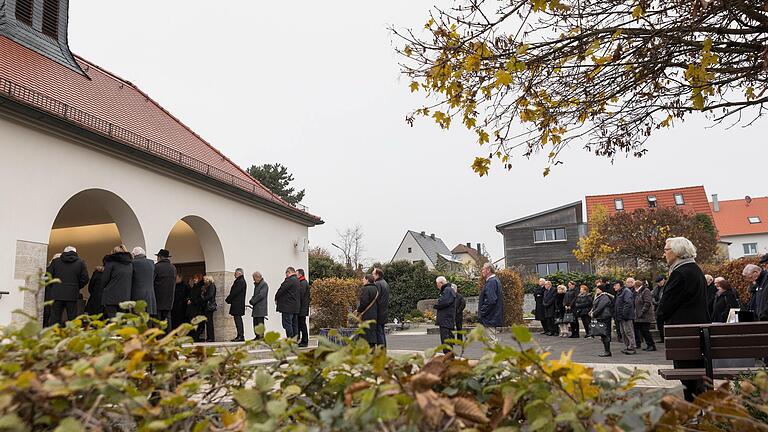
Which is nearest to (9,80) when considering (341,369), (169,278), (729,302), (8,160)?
(8,160)

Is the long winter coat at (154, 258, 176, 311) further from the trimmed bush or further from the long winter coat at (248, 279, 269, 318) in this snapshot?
the trimmed bush

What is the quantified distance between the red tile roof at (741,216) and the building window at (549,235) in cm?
2134

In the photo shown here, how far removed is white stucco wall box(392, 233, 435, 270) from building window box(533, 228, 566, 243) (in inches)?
731

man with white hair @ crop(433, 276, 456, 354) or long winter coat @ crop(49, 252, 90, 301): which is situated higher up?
long winter coat @ crop(49, 252, 90, 301)

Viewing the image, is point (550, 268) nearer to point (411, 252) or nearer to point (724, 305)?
point (411, 252)

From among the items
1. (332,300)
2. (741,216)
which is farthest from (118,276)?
(741,216)

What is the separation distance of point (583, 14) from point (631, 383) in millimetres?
4665

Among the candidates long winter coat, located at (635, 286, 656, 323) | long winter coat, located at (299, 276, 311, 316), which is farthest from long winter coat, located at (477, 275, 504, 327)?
long winter coat, located at (299, 276, 311, 316)

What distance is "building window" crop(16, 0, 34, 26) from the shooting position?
43.2 feet

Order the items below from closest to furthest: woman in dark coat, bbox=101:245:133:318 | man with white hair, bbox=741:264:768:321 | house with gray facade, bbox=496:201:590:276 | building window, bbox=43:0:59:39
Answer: man with white hair, bbox=741:264:768:321 < woman in dark coat, bbox=101:245:133:318 < building window, bbox=43:0:59:39 < house with gray facade, bbox=496:201:590:276

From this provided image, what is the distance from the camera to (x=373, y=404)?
1432 mm

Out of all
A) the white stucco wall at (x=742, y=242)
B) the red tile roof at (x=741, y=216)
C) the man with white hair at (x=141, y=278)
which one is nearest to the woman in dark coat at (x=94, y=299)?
the man with white hair at (x=141, y=278)

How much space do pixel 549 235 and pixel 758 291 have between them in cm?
3730

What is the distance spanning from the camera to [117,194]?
11.6 metres
